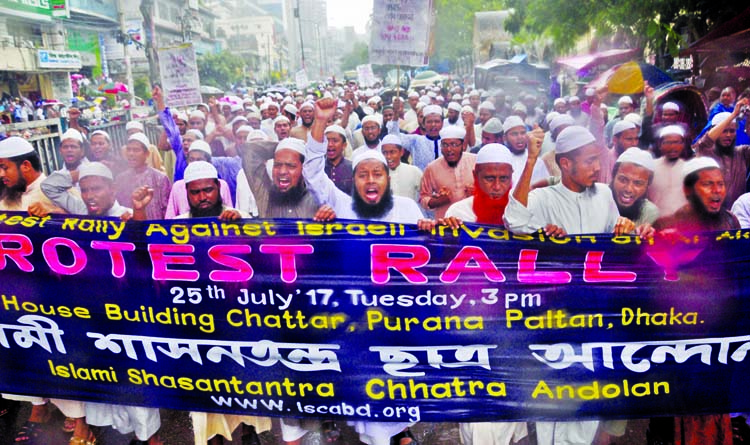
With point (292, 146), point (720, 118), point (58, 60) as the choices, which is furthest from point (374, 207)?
point (58, 60)

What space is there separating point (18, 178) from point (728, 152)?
17.9 ft

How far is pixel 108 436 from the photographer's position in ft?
13.3

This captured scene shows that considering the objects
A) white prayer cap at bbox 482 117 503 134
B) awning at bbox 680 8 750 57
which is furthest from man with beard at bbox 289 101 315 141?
awning at bbox 680 8 750 57

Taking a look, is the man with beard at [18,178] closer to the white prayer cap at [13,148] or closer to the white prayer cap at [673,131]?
the white prayer cap at [13,148]

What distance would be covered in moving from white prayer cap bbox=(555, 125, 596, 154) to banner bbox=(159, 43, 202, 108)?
180 inches

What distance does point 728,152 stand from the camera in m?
5.49

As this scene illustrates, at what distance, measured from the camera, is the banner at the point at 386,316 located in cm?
321

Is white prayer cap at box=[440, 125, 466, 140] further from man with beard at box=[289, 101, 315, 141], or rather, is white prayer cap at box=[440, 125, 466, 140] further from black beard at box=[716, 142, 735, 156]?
man with beard at box=[289, 101, 315, 141]

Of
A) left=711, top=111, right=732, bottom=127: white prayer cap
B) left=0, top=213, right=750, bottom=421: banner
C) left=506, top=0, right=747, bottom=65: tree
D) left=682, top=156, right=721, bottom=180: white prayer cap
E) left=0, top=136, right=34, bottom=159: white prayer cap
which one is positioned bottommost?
left=0, top=213, right=750, bottom=421: banner

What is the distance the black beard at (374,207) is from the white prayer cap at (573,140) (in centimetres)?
105

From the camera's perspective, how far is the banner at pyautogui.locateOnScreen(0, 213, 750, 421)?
10.5 ft

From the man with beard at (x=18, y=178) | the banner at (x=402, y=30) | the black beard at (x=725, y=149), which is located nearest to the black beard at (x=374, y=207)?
the man with beard at (x=18, y=178)

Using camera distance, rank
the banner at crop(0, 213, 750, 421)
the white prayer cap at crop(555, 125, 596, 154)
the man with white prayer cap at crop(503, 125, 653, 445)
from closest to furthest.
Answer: the banner at crop(0, 213, 750, 421), the man with white prayer cap at crop(503, 125, 653, 445), the white prayer cap at crop(555, 125, 596, 154)

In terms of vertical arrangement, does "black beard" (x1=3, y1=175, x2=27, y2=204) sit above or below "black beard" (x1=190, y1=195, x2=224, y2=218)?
above
